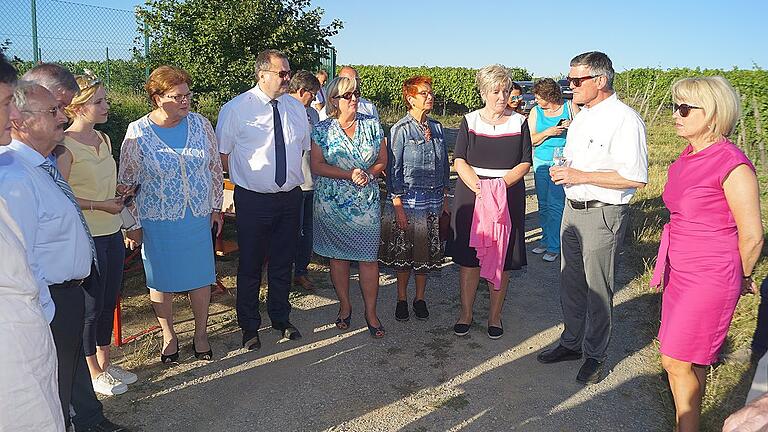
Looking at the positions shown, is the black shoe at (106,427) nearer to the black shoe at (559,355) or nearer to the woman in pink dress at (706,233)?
the black shoe at (559,355)

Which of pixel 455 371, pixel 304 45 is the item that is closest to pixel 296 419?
pixel 455 371

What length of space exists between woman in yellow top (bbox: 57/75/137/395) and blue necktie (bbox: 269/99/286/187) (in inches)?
41.5

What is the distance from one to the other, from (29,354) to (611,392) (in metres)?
3.40

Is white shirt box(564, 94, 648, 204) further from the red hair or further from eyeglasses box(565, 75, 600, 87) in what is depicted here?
the red hair

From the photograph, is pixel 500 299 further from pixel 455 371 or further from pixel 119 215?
pixel 119 215

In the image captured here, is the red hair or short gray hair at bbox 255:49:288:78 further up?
short gray hair at bbox 255:49:288:78

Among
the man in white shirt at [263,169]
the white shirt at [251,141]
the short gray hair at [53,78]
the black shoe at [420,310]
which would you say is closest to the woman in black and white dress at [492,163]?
the black shoe at [420,310]

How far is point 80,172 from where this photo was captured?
3312mm

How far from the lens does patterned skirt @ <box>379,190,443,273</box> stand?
15.5 ft

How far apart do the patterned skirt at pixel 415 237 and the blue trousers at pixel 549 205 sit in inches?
79.0

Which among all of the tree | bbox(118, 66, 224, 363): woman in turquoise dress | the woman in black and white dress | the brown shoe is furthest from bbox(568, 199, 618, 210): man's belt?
the tree

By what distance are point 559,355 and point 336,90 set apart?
248cm

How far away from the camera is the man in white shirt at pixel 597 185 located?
367cm

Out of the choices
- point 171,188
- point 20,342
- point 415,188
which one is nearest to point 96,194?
point 171,188
